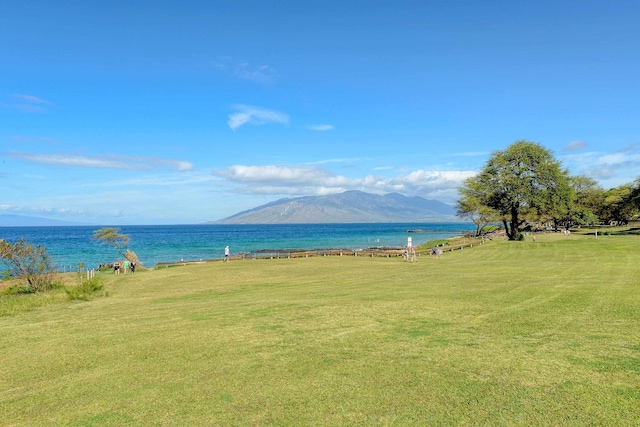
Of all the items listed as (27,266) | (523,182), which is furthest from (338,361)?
(523,182)

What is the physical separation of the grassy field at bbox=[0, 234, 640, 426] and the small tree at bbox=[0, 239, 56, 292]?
10.6 metres

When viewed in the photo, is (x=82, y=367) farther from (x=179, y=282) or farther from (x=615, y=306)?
(x=179, y=282)

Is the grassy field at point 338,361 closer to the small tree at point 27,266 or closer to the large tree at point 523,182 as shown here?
the small tree at point 27,266

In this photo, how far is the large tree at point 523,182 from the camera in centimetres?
6144

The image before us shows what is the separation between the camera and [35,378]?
29.3ft

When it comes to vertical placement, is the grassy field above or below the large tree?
below

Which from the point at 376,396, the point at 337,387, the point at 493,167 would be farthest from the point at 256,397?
the point at 493,167

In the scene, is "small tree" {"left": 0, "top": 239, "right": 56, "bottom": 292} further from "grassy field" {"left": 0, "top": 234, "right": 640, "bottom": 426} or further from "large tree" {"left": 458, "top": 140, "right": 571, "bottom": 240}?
"large tree" {"left": 458, "top": 140, "right": 571, "bottom": 240}

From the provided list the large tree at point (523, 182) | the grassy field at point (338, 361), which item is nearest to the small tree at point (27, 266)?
the grassy field at point (338, 361)

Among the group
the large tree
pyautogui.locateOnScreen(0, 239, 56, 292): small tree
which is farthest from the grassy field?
the large tree

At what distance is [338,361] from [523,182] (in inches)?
2441

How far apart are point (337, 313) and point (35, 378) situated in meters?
8.66

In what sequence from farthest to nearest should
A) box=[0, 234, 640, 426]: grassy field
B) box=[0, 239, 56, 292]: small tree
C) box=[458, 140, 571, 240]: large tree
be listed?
box=[458, 140, 571, 240]: large tree → box=[0, 239, 56, 292]: small tree → box=[0, 234, 640, 426]: grassy field

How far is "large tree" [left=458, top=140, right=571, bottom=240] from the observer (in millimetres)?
61438
